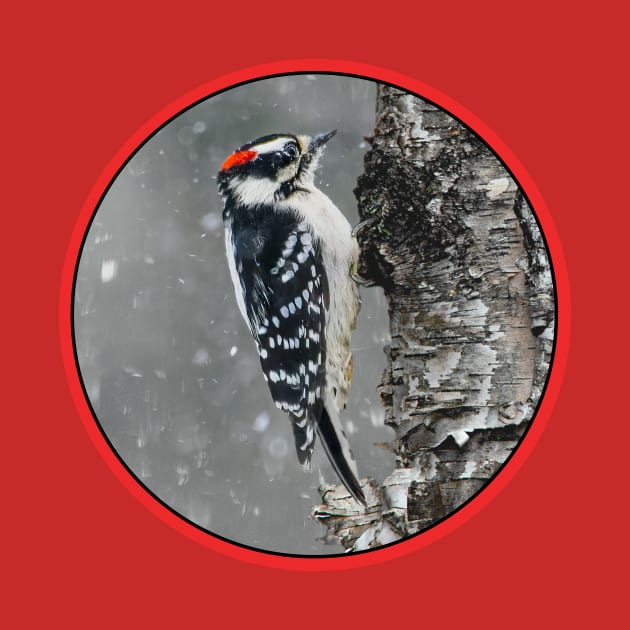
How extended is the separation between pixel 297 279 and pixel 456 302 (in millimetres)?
522

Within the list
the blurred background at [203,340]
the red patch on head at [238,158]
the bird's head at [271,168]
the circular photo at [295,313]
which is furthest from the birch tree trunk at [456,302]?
the red patch on head at [238,158]

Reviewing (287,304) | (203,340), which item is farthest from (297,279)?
(203,340)

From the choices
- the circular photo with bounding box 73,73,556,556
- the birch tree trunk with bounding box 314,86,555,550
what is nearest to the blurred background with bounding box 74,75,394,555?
the circular photo with bounding box 73,73,556,556

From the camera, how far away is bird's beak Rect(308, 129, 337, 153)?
2225mm

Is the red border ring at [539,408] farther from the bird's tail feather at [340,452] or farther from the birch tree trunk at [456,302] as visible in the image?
the bird's tail feather at [340,452]

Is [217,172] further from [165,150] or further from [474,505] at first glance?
[474,505]

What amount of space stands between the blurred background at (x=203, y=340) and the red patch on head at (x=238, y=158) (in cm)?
3

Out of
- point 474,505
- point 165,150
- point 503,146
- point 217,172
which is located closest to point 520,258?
point 503,146

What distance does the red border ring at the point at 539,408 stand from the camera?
2.06 metres

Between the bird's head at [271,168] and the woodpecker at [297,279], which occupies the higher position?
the bird's head at [271,168]

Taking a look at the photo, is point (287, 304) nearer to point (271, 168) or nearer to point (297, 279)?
point (297, 279)

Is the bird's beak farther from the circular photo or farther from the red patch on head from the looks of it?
the red patch on head

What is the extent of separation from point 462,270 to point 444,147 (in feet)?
1.24

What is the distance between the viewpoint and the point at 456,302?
6.77 ft
